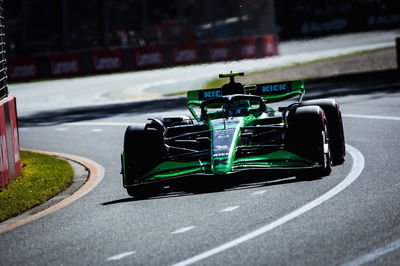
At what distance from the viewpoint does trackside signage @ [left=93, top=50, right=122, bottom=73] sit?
43562 mm

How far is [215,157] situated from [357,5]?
54.0 m

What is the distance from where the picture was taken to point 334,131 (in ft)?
40.9

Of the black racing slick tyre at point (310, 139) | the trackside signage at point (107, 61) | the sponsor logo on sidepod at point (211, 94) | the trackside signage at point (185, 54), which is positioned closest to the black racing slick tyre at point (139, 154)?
the black racing slick tyre at point (310, 139)

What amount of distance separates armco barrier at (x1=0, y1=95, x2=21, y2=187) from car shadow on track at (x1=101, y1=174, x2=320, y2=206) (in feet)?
8.67

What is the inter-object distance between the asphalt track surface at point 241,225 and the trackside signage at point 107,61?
29521 mm

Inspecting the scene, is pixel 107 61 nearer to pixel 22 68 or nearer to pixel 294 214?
pixel 22 68

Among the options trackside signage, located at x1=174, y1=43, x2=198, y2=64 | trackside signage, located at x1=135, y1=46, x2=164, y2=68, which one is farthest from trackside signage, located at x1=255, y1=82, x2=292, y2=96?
trackside signage, located at x1=174, y1=43, x2=198, y2=64

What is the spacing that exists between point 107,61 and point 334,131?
32056 millimetres

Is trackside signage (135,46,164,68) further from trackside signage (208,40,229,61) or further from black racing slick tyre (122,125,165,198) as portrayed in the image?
black racing slick tyre (122,125,165,198)

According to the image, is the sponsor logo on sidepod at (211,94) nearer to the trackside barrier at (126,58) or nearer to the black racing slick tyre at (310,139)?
the black racing slick tyre at (310,139)

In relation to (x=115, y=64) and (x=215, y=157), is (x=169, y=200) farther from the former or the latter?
(x=115, y=64)

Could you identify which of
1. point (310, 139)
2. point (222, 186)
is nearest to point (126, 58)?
point (222, 186)

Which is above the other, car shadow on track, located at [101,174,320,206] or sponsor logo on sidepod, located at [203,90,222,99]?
sponsor logo on sidepod, located at [203,90,222,99]

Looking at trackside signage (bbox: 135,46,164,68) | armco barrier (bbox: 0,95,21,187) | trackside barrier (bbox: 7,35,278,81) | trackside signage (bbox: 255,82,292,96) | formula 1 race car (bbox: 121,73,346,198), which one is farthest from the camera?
trackside signage (bbox: 135,46,164,68)
